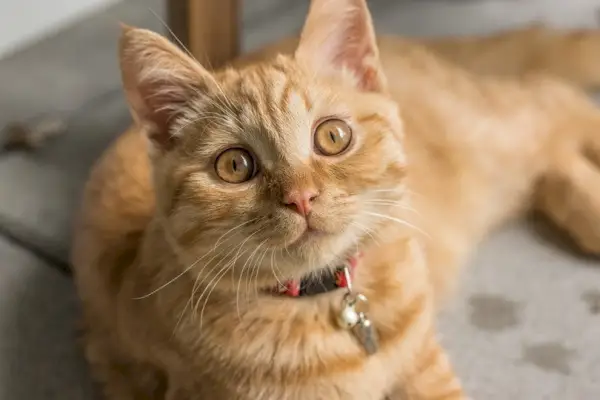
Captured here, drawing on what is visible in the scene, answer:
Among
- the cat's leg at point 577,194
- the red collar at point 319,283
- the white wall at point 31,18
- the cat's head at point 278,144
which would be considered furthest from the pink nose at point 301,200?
the white wall at point 31,18

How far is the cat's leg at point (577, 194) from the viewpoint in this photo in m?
1.61

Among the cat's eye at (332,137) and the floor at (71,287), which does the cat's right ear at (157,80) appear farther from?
the floor at (71,287)

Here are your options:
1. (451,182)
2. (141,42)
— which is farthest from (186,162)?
(451,182)

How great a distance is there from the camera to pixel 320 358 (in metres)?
1.12

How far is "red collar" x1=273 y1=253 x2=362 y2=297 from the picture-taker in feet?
3.65

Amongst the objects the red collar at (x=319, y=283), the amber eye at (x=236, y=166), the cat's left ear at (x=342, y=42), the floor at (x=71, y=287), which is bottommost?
the floor at (x=71, y=287)

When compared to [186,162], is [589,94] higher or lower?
lower

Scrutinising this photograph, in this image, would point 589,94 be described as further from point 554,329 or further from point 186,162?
point 186,162

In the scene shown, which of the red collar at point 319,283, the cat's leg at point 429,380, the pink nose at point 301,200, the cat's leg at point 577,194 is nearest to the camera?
the pink nose at point 301,200

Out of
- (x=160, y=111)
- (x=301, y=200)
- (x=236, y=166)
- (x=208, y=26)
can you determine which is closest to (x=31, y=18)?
(x=208, y=26)

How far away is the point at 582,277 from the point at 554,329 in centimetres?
16

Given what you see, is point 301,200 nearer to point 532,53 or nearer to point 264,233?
point 264,233

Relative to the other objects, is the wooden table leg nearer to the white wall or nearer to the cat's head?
the cat's head

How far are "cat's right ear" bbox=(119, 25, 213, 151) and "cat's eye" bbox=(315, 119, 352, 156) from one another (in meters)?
0.18
